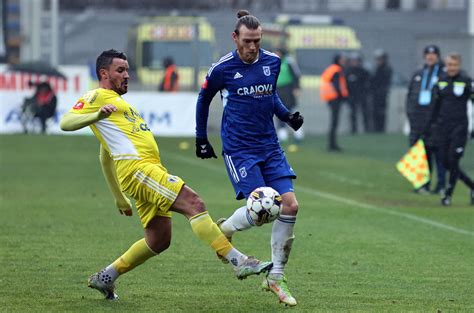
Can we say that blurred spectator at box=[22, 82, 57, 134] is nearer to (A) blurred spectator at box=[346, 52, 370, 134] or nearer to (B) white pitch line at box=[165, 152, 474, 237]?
(A) blurred spectator at box=[346, 52, 370, 134]

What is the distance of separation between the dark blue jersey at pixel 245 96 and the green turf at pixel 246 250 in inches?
45.8

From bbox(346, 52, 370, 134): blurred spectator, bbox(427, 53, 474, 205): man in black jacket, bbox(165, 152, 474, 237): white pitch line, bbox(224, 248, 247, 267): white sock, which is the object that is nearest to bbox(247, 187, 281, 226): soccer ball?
bbox(224, 248, 247, 267): white sock

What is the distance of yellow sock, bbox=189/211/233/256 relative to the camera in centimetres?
849

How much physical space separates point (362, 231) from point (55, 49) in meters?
23.8

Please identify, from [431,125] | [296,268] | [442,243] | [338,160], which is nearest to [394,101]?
[338,160]

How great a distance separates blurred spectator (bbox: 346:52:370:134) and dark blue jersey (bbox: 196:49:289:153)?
22.5 m

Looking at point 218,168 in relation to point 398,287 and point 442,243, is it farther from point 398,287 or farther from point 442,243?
point 398,287

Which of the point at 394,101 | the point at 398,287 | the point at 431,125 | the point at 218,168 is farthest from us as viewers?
the point at 394,101

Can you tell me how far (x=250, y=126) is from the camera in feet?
30.0

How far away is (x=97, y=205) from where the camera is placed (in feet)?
52.9

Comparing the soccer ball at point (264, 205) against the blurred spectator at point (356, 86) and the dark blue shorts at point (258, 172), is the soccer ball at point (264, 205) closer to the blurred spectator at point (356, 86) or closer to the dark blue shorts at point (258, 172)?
the dark blue shorts at point (258, 172)

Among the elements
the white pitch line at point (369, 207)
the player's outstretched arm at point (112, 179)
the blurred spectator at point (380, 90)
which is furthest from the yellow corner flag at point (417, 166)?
the blurred spectator at point (380, 90)

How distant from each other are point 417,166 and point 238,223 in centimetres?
1003

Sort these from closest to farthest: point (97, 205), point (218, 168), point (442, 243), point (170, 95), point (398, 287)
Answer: point (398, 287)
point (442, 243)
point (97, 205)
point (218, 168)
point (170, 95)
